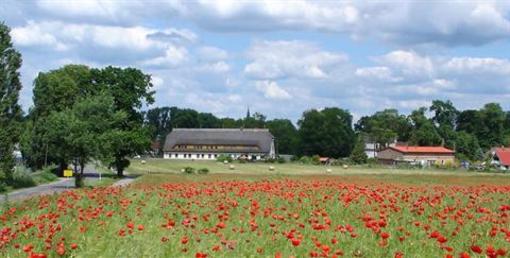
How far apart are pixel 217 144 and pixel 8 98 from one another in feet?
467

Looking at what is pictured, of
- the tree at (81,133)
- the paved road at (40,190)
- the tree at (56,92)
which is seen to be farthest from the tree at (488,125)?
the tree at (81,133)

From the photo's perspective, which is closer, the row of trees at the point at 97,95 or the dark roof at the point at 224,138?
the row of trees at the point at 97,95

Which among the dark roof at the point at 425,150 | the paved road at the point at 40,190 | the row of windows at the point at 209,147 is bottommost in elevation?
the paved road at the point at 40,190

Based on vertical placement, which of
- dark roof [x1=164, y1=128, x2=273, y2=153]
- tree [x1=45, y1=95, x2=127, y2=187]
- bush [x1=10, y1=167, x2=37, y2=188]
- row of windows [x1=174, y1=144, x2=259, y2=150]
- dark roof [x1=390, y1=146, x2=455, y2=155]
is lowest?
bush [x1=10, y1=167, x2=37, y2=188]

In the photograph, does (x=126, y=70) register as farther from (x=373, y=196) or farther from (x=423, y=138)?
(x=423, y=138)

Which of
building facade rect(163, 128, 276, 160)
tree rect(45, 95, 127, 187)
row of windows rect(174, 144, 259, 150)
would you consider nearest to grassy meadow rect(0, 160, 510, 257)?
tree rect(45, 95, 127, 187)

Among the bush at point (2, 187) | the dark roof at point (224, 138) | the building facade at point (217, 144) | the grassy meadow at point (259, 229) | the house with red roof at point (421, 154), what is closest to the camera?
the grassy meadow at point (259, 229)

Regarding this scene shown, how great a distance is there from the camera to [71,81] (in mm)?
84500

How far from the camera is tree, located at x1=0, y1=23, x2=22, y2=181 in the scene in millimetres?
48312

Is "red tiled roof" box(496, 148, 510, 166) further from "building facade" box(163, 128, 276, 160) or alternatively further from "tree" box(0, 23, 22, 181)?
"tree" box(0, 23, 22, 181)

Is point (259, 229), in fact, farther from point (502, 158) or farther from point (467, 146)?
point (467, 146)

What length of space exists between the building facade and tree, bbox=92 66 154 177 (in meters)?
104

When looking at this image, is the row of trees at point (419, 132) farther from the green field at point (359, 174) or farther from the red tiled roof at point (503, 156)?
the green field at point (359, 174)

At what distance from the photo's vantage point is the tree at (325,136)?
168500mm
